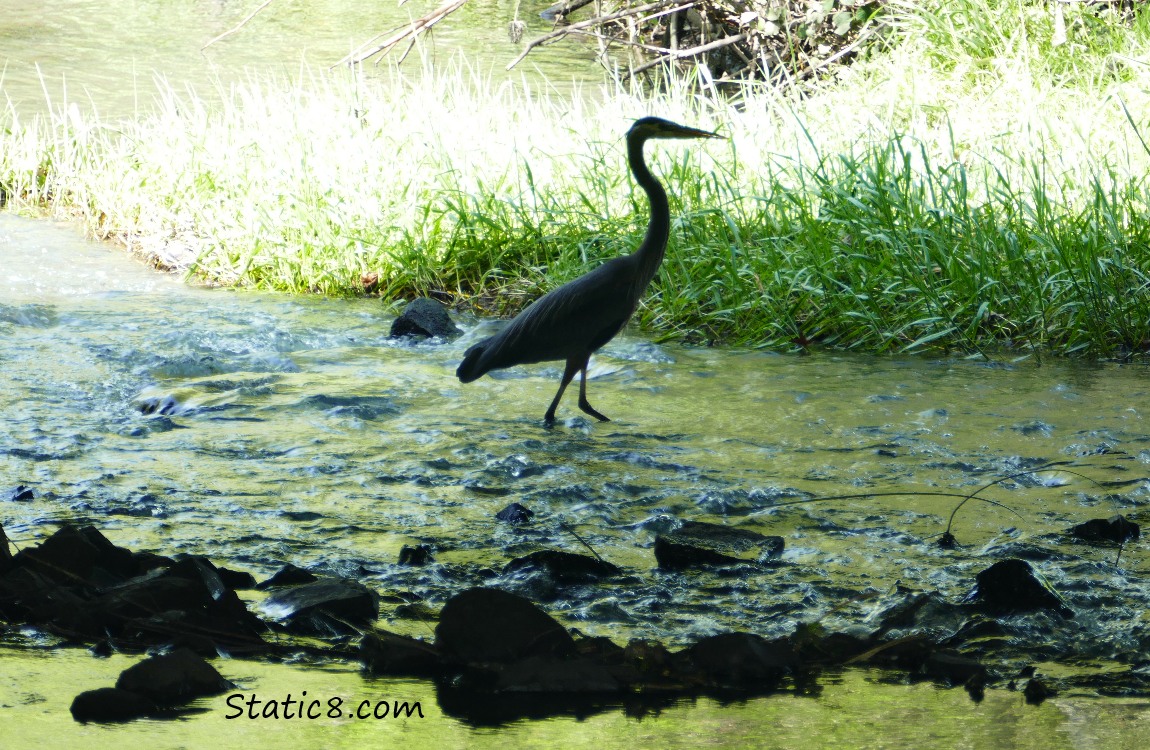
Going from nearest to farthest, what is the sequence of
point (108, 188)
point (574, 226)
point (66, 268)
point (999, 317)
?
1. point (999, 317)
2. point (574, 226)
3. point (66, 268)
4. point (108, 188)

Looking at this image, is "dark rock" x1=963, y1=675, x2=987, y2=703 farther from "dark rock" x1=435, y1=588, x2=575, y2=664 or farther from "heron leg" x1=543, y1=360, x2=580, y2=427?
"heron leg" x1=543, y1=360, x2=580, y2=427

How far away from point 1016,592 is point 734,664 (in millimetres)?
747

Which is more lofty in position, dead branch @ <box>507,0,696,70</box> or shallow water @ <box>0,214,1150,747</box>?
dead branch @ <box>507,0,696,70</box>

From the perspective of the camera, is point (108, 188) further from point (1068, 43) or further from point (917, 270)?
point (1068, 43)

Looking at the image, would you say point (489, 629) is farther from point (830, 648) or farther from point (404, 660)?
point (830, 648)

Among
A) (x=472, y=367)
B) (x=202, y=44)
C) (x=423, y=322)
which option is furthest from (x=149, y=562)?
(x=202, y=44)

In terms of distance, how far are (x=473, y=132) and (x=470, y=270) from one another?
1.31m

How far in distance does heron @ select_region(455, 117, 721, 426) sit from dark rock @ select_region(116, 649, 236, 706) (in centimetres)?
267

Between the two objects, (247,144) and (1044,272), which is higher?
(247,144)

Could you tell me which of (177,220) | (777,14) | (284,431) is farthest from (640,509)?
(777,14)

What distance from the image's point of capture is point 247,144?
8078 mm

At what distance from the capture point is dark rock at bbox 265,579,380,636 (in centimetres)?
248

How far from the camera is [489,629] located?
7.52ft

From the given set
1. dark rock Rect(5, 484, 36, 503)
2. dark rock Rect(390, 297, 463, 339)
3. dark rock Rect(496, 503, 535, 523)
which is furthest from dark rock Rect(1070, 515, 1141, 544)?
dark rock Rect(390, 297, 463, 339)
